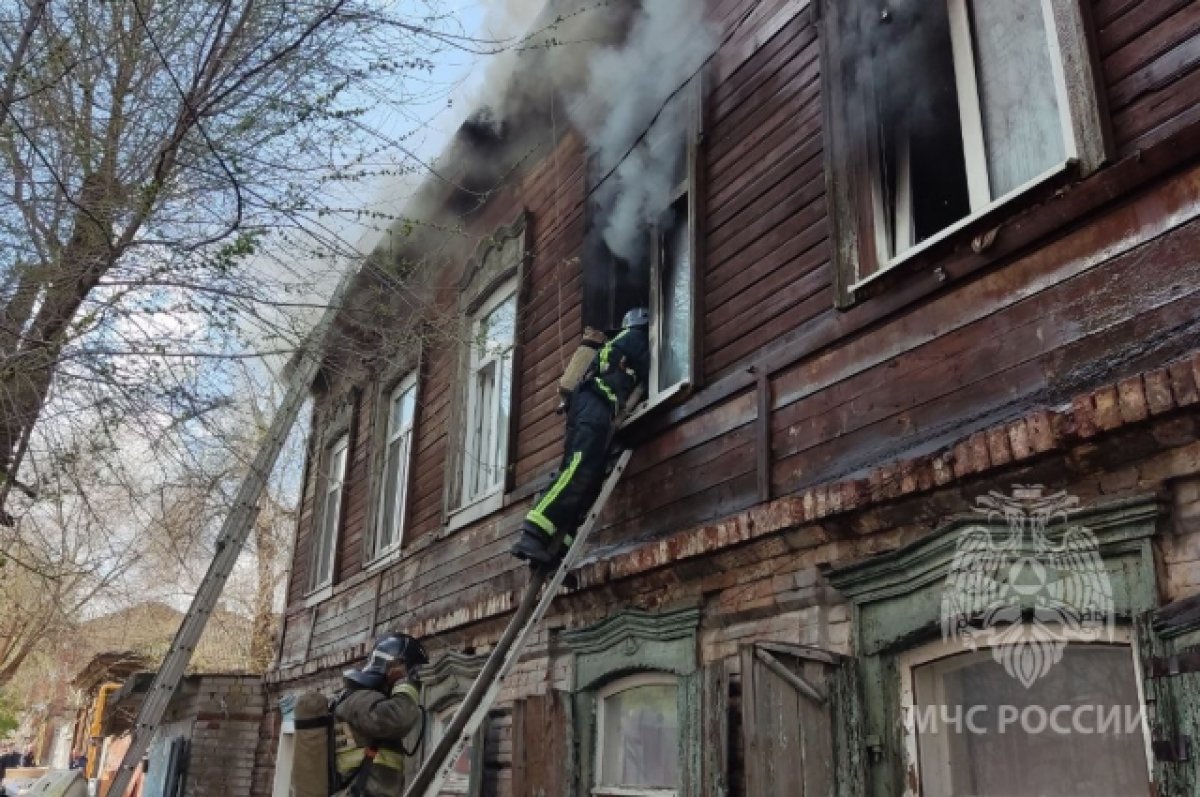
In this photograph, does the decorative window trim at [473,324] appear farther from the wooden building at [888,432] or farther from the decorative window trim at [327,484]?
the decorative window trim at [327,484]

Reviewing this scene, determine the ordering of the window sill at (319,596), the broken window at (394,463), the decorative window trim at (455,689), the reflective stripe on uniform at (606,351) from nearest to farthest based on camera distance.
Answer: the reflective stripe on uniform at (606,351), the decorative window trim at (455,689), the broken window at (394,463), the window sill at (319,596)

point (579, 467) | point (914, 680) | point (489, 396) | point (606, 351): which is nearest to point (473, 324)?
point (489, 396)

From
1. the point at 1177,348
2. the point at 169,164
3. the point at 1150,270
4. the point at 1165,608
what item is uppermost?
the point at 169,164

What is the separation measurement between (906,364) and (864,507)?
0.66m

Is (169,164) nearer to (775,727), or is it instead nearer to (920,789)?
(775,727)

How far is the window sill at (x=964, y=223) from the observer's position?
3358 millimetres

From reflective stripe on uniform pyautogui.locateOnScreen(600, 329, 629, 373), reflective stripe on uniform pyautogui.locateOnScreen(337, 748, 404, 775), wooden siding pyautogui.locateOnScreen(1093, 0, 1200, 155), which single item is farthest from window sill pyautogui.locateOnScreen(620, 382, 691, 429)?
wooden siding pyautogui.locateOnScreen(1093, 0, 1200, 155)

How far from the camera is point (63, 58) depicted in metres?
4.69

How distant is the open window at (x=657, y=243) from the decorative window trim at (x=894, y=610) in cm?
184

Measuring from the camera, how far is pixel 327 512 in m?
12.2

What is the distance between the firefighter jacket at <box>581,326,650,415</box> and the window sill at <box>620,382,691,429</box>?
0.40 feet

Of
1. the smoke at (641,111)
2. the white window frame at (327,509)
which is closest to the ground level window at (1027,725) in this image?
the smoke at (641,111)

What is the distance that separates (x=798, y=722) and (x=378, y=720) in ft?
8.56

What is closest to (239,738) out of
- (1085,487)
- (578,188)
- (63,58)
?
(578,188)
